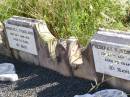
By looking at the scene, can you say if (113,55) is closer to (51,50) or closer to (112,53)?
(112,53)

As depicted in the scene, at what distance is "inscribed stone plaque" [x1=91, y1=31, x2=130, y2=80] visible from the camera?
3211 mm

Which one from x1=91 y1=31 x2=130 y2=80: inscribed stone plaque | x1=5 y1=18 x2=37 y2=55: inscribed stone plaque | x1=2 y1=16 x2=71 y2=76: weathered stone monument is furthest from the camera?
x1=5 y1=18 x2=37 y2=55: inscribed stone plaque

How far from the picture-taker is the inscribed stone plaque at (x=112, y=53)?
3.21 metres

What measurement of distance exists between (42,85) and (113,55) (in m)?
0.71

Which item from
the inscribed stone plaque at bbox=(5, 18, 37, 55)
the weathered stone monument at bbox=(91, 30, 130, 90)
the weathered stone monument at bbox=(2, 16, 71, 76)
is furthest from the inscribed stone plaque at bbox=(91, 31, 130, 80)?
the inscribed stone plaque at bbox=(5, 18, 37, 55)

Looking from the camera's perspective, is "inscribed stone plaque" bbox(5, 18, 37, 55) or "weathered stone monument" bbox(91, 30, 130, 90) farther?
"inscribed stone plaque" bbox(5, 18, 37, 55)

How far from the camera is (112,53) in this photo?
10.8 ft

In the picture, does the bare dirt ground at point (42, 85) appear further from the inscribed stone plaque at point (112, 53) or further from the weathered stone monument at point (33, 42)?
the inscribed stone plaque at point (112, 53)

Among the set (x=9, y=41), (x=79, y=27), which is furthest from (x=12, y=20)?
(x=79, y=27)

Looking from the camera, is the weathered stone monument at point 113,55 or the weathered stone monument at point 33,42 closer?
the weathered stone monument at point 113,55

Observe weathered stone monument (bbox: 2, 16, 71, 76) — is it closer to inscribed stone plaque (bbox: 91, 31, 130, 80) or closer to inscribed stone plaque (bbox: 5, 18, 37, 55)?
inscribed stone plaque (bbox: 5, 18, 37, 55)

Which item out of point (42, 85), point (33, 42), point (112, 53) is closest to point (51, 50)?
point (33, 42)

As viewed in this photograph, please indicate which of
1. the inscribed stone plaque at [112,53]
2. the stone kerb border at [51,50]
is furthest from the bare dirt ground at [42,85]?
the inscribed stone plaque at [112,53]

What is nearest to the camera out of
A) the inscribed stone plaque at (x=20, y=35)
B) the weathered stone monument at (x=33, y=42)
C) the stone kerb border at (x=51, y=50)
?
the stone kerb border at (x=51, y=50)
